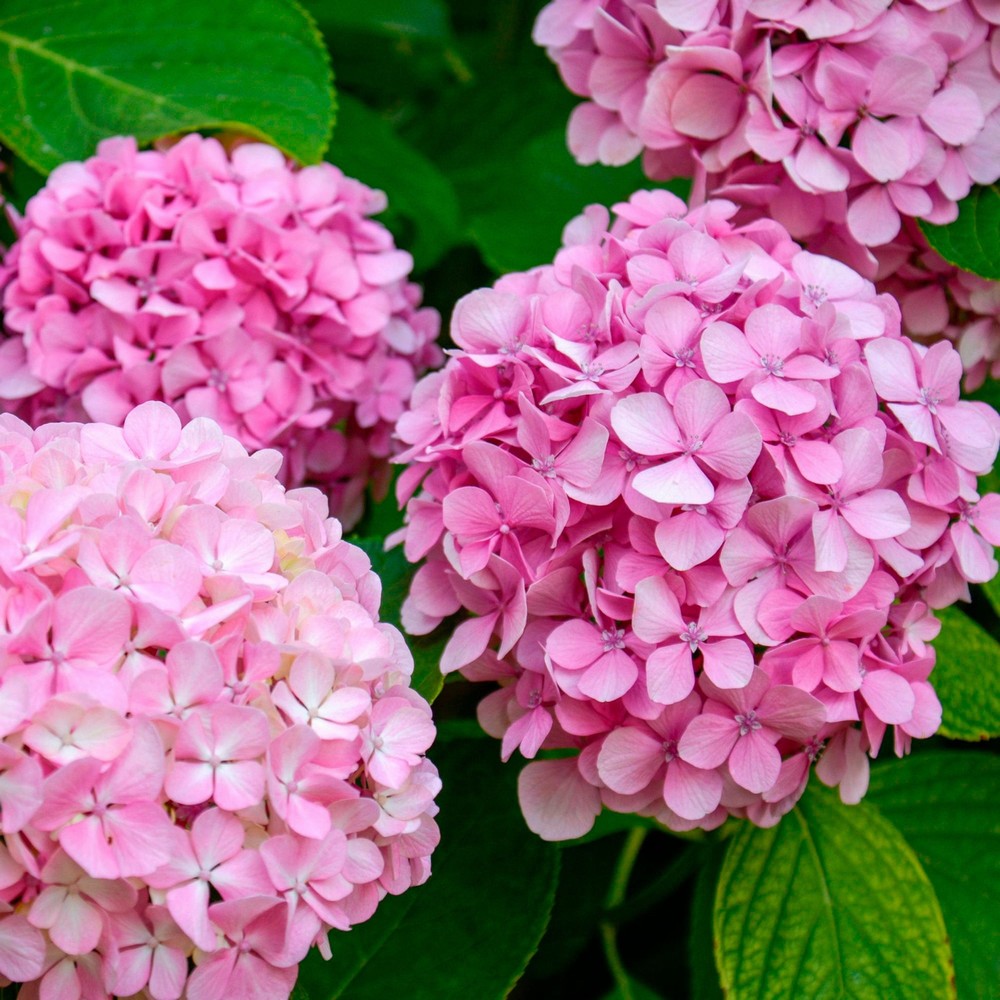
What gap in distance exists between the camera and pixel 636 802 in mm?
757

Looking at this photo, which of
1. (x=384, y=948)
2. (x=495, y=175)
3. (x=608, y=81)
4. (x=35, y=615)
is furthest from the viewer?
(x=495, y=175)

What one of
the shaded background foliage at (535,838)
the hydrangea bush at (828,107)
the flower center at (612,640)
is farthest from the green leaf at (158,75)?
the flower center at (612,640)

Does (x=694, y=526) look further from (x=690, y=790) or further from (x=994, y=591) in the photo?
(x=994, y=591)

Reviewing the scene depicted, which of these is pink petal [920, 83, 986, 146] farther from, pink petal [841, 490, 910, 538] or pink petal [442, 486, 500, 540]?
pink petal [442, 486, 500, 540]

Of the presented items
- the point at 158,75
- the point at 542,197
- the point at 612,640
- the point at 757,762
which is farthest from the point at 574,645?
the point at 542,197

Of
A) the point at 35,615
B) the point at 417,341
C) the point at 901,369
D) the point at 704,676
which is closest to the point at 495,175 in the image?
the point at 417,341

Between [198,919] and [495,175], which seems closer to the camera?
[198,919]

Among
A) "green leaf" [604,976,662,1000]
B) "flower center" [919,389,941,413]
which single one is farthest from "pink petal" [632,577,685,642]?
"green leaf" [604,976,662,1000]

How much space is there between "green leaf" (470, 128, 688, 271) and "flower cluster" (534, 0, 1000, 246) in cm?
33

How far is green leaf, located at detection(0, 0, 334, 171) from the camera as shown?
103 cm

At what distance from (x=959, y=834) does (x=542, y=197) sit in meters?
0.78

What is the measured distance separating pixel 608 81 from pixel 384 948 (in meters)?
0.68

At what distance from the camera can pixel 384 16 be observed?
1.59 m

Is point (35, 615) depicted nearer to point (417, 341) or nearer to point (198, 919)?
point (198, 919)
